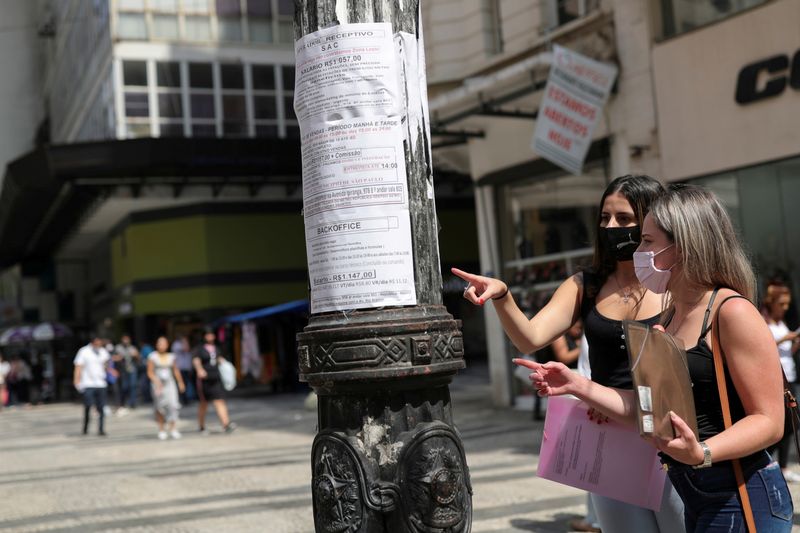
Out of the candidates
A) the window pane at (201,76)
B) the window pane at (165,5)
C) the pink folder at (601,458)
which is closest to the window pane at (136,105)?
the window pane at (201,76)

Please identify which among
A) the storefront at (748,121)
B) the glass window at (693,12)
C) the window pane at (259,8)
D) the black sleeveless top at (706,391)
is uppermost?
the window pane at (259,8)

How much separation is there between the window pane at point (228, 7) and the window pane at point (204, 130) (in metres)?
3.61

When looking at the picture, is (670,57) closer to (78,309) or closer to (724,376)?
(724,376)

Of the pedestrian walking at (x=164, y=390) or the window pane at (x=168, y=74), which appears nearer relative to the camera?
the pedestrian walking at (x=164, y=390)

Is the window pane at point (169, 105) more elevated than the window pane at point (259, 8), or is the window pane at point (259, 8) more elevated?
the window pane at point (259, 8)

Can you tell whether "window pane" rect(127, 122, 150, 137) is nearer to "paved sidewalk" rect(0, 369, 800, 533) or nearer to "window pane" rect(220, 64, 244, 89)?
"window pane" rect(220, 64, 244, 89)

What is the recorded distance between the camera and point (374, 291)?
3.24m

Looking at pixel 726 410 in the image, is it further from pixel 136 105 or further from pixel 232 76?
pixel 232 76

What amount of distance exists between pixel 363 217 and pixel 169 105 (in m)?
28.6

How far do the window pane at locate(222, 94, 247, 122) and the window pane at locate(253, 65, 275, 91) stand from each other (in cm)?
66

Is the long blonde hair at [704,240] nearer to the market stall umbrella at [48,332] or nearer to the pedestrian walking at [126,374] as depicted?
the pedestrian walking at [126,374]

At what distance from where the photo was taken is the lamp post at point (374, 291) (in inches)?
123

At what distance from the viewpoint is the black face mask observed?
11.2 ft

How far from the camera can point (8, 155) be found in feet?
206
